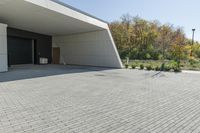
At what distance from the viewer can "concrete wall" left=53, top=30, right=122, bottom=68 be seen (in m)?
18.4

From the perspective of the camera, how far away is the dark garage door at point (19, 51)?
1936cm

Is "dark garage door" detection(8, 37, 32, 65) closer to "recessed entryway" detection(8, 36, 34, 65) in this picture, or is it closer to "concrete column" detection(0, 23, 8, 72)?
"recessed entryway" detection(8, 36, 34, 65)

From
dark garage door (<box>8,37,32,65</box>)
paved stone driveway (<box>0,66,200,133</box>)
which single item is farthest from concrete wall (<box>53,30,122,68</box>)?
paved stone driveway (<box>0,66,200,133</box>)

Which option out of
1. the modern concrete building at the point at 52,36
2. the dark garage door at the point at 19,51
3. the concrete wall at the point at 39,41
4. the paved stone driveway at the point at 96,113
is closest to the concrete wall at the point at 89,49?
the modern concrete building at the point at 52,36

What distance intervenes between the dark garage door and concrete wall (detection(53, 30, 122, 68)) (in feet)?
11.7

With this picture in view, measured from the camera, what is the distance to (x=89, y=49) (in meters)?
19.9

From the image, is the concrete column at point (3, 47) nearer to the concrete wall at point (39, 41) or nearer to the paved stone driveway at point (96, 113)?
the concrete wall at point (39, 41)

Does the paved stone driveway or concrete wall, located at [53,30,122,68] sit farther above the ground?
concrete wall, located at [53,30,122,68]

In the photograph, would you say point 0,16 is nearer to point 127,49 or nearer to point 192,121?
point 192,121

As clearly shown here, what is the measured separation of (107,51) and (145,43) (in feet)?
68.7

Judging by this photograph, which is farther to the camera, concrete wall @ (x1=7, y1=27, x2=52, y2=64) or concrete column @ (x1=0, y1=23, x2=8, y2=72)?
concrete wall @ (x1=7, y1=27, x2=52, y2=64)

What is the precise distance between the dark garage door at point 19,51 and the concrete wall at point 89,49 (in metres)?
3.57

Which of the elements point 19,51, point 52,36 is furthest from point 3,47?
point 52,36

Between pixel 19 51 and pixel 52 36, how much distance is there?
16.4 ft
